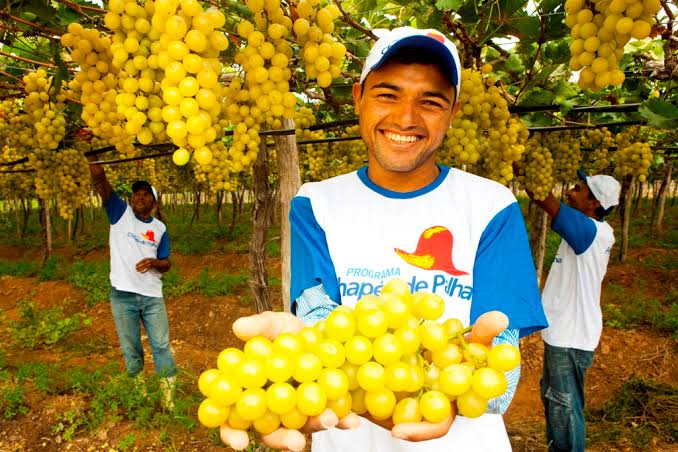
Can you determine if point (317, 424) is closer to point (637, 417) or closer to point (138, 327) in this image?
point (138, 327)

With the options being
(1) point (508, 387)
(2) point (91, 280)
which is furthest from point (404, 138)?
(2) point (91, 280)

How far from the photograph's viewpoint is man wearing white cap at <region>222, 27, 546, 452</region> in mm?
1538

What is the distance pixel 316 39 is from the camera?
1.76 meters

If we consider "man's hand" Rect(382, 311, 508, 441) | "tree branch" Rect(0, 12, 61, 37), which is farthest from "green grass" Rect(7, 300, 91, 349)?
"man's hand" Rect(382, 311, 508, 441)

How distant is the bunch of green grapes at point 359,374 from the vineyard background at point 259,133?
1.98 feet

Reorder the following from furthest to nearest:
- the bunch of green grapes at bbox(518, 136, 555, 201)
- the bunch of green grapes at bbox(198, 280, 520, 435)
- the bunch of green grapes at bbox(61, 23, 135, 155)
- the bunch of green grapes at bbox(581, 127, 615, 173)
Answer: the bunch of green grapes at bbox(581, 127, 615, 173) → the bunch of green grapes at bbox(518, 136, 555, 201) → the bunch of green grapes at bbox(61, 23, 135, 155) → the bunch of green grapes at bbox(198, 280, 520, 435)

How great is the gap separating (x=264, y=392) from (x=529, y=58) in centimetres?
313

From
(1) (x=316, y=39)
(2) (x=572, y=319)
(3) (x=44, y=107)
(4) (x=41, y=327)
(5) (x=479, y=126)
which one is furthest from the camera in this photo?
(4) (x=41, y=327)

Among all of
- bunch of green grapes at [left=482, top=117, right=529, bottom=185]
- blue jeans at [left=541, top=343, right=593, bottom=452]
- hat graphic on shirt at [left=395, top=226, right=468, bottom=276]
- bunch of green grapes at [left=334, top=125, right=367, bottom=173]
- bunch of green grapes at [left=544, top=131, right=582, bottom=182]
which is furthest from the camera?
bunch of green grapes at [left=544, top=131, right=582, bottom=182]

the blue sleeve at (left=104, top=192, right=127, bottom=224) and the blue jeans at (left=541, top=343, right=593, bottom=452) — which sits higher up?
the blue sleeve at (left=104, top=192, right=127, bottom=224)

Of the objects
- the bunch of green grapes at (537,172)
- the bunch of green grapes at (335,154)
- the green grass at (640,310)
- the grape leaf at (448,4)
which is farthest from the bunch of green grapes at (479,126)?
the green grass at (640,310)

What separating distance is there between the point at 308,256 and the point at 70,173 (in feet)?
14.1

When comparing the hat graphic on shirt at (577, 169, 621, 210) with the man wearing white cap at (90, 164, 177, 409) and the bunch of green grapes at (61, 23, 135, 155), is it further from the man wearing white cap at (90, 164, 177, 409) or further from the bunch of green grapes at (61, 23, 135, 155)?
the man wearing white cap at (90, 164, 177, 409)

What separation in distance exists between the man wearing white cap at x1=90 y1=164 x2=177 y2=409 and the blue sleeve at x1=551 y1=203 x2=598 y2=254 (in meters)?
4.09
